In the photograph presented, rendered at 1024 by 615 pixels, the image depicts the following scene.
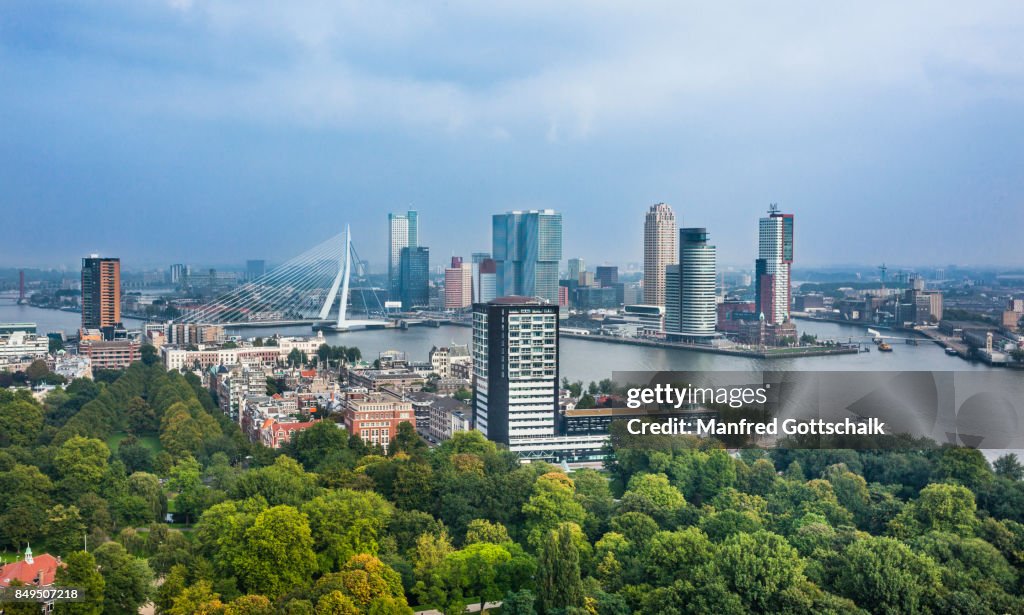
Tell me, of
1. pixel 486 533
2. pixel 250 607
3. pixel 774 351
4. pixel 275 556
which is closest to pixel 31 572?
pixel 275 556

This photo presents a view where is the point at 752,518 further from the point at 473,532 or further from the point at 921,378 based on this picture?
the point at 921,378

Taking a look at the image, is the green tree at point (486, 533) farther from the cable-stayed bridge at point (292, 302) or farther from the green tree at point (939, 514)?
the cable-stayed bridge at point (292, 302)

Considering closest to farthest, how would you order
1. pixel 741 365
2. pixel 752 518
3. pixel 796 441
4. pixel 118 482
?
pixel 752 518
pixel 118 482
pixel 796 441
pixel 741 365

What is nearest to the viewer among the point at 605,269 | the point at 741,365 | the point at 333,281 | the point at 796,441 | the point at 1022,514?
the point at 1022,514

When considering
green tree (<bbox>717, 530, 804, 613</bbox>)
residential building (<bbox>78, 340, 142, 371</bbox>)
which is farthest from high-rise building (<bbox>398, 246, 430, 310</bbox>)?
green tree (<bbox>717, 530, 804, 613</bbox>)

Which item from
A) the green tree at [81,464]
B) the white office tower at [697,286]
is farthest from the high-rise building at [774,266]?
the green tree at [81,464]

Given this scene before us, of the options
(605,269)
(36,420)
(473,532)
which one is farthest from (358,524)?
(605,269)
